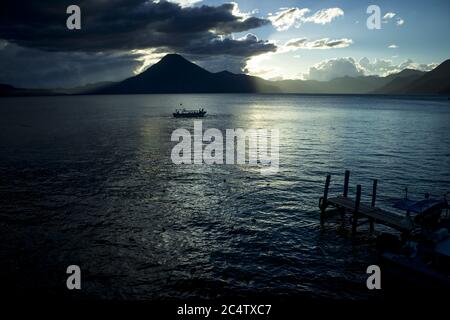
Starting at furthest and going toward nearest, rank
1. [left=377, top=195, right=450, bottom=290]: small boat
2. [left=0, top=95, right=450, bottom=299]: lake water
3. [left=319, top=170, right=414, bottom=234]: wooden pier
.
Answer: [left=319, top=170, right=414, bottom=234]: wooden pier < [left=0, top=95, right=450, bottom=299]: lake water < [left=377, top=195, right=450, bottom=290]: small boat

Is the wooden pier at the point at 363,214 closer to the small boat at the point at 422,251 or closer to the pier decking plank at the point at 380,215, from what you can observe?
the pier decking plank at the point at 380,215

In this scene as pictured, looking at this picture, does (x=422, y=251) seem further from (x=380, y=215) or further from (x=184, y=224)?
(x=184, y=224)

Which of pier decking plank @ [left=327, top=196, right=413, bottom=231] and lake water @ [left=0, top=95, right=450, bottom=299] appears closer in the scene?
lake water @ [left=0, top=95, right=450, bottom=299]

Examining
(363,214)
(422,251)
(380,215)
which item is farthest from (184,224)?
(422,251)

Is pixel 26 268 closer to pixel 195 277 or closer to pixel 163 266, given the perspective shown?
pixel 163 266

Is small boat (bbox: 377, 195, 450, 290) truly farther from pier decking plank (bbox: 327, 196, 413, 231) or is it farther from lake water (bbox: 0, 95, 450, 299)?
lake water (bbox: 0, 95, 450, 299)

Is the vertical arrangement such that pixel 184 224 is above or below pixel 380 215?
below

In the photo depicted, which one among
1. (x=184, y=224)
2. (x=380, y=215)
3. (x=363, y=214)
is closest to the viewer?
(x=380, y=215)

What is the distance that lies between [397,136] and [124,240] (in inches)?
3260

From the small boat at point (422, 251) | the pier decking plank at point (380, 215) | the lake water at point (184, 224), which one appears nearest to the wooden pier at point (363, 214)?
the pier decking plank at point (380, 215)

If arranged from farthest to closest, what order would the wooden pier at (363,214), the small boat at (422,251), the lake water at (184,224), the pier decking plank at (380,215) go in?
the wooden pier at (363,214) → the pier decking plank at (380,215) → the lake water at (184,224) → the small boat at (422,251)

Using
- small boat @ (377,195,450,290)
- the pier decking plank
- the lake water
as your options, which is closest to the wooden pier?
the pier decking plank

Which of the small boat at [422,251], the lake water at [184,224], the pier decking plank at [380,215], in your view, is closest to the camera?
the small boat at [422,251]

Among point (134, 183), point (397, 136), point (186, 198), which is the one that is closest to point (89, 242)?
point (186, 198)
